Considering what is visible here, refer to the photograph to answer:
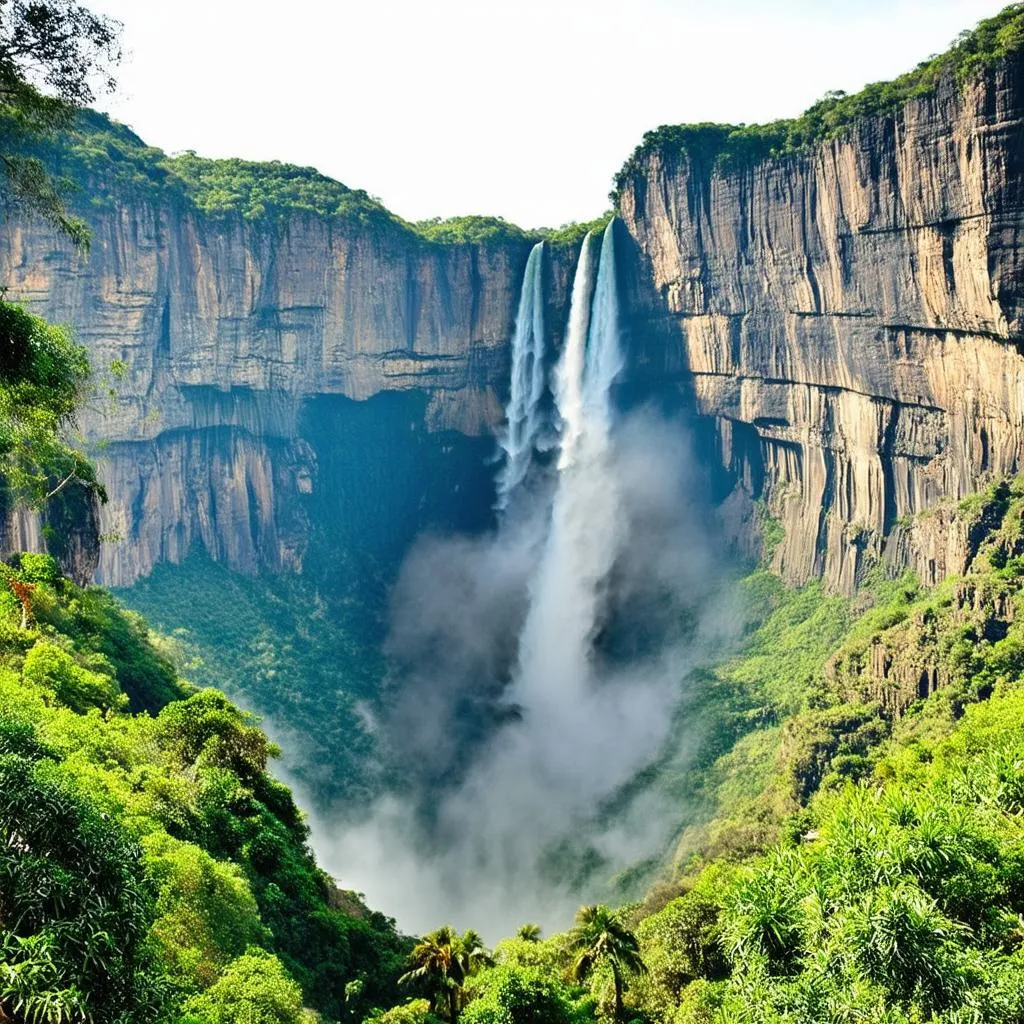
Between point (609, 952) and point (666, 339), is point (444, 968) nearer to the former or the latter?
point (609, 952)

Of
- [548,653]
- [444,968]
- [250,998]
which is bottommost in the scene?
[548,653]

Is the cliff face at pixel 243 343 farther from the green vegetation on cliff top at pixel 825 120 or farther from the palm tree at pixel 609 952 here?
the palm tree at pixel 609 952

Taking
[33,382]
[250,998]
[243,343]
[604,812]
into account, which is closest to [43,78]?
[33,382]

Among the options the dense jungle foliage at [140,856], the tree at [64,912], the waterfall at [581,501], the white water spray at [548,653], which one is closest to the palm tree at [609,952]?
the dense jungle foliage at [140,856]

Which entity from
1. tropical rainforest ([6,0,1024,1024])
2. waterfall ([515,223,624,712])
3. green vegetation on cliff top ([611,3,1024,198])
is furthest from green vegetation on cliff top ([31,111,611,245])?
tropical rainforest ([6,0,1024,1024])

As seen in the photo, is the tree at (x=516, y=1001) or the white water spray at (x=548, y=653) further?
the white water spray at (x=548, y=653)

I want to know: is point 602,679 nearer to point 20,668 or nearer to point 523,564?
point 523,564

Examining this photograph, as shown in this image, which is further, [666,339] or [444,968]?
[666,339]

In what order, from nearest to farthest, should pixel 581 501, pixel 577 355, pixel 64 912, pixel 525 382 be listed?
pixel 64 912
pixel 581 501
pixel 577 355
pixel 525 382
